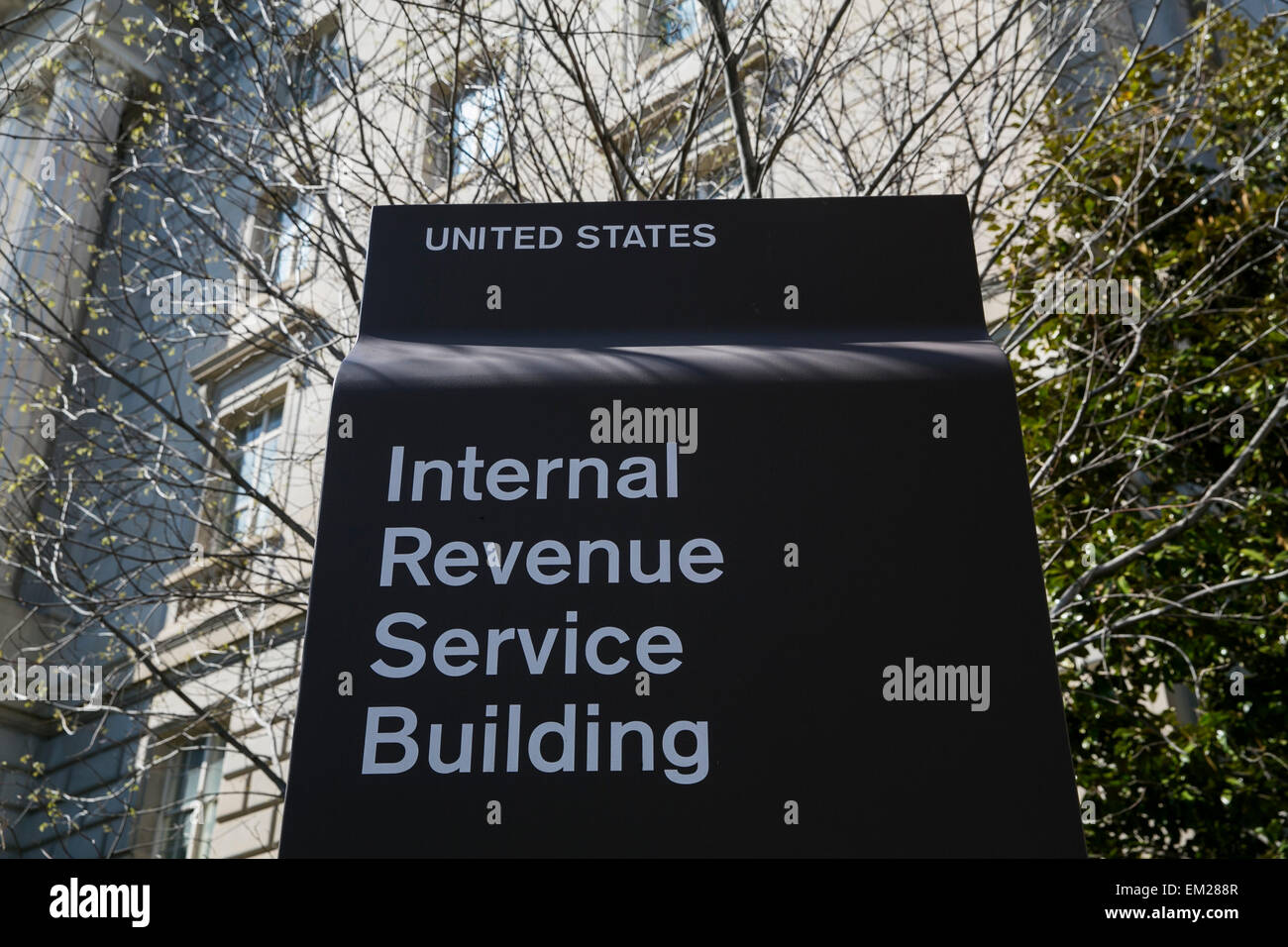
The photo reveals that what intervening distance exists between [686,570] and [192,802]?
13.3 metres

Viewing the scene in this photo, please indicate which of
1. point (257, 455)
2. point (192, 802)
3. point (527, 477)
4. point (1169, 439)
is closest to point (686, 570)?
point (527, 477)

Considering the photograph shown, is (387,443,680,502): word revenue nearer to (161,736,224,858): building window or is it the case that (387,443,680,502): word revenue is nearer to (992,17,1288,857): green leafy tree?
(992,17,1288,857): green leafy tree

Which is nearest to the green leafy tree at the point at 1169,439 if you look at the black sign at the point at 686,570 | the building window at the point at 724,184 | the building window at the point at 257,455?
the building window at the point at 724,184

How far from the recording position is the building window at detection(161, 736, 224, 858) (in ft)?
43.4

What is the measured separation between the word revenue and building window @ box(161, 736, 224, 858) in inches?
481

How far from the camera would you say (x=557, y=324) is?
201 cm

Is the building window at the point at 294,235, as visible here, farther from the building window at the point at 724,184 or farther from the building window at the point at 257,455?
the building window at the point at 724,184

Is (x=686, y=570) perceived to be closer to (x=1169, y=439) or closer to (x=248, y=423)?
(x=1169, y=439)

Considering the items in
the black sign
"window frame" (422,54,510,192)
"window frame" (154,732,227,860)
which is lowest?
the black sign

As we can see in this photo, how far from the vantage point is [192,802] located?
531 inches

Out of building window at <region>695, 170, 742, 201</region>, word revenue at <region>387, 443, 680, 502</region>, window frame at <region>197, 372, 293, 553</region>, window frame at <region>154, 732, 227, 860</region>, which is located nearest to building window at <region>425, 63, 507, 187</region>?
building window at <region>695, 170, 742, 201</region>

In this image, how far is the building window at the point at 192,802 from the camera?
13.2m

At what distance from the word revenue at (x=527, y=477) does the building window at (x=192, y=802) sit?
12.2 meters
